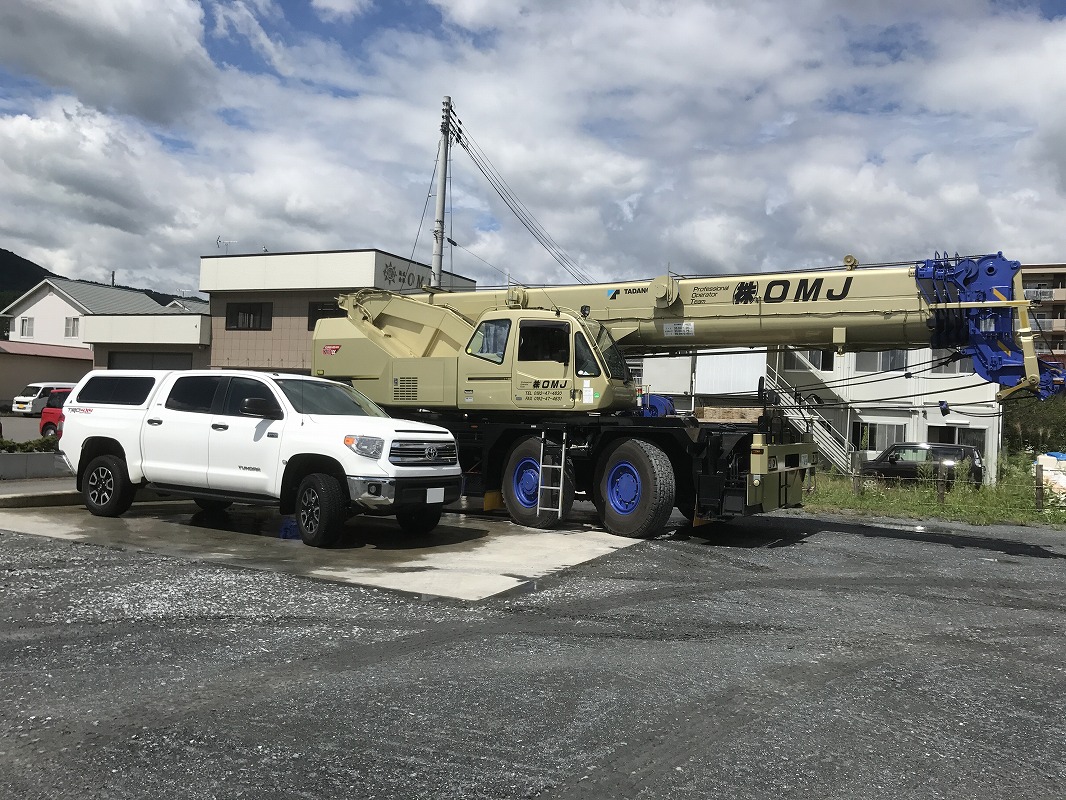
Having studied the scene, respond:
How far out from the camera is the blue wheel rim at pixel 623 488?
38.9ft

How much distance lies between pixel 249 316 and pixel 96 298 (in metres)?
27.8

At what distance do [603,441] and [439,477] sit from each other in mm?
2753

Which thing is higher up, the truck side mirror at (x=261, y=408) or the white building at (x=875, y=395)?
the white building at (x=875, y=395)

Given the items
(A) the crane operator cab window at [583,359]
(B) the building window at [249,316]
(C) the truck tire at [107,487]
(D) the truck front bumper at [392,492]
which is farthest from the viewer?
(B) the building window at [249,316]

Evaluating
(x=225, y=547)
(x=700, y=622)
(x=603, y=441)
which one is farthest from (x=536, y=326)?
(x=700, y=622)

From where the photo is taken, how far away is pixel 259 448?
10391 mm

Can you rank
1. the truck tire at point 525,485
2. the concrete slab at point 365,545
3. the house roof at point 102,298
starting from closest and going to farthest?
the concrete slab at point 365,545, the truck tire at point 525,485, the house roof at point 102,298

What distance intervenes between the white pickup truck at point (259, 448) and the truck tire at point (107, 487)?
0.05 feet

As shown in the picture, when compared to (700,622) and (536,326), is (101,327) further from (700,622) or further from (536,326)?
(700,622)

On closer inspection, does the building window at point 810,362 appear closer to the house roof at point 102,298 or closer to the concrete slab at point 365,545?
the concrete slab at point 365,545

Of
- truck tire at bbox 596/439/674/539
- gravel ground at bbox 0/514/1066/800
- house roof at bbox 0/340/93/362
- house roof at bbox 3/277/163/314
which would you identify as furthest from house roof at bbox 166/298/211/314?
gravel ground at bbox 0/514/1066/800

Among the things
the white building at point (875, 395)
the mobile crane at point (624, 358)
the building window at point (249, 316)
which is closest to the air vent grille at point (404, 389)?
the mobile crane at point (624, 358)

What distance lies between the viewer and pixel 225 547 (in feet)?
32.6

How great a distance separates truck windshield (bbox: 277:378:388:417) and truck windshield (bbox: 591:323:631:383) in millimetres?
3189
